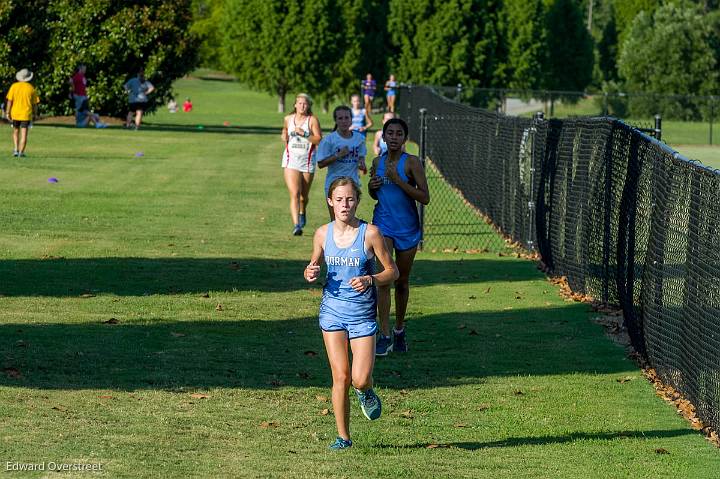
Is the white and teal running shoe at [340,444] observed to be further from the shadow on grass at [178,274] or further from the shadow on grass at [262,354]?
the shadow on grass at [178,274]

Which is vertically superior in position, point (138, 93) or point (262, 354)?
point (262, 354)

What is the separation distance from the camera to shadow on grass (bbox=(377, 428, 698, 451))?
8750mm

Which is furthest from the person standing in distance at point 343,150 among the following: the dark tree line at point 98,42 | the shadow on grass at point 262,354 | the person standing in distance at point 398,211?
the dark tree line at point 98,42

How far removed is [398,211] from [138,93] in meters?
34.9

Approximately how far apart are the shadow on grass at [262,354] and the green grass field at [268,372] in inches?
1.1

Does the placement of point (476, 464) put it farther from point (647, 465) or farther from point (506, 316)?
point (506, 316)

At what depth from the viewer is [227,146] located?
131 ft

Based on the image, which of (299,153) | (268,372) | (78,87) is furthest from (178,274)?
(78,87)

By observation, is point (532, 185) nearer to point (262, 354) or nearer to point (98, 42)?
point (262, 354)

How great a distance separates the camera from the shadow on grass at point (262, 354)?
10.4 m

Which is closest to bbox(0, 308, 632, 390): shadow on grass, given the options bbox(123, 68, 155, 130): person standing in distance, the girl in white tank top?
the girl in white tank top

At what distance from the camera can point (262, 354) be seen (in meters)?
11.5

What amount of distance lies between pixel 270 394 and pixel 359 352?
1839mm

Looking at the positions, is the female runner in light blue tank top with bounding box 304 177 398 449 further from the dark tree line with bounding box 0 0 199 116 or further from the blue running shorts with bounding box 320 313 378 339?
the dark tree line with bounding box 0 0 199 116
